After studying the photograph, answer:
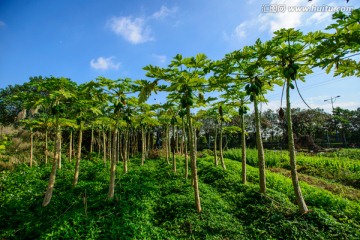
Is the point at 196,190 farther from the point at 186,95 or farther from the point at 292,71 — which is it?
the point at 292,71

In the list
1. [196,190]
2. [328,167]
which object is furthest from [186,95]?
[328,167]

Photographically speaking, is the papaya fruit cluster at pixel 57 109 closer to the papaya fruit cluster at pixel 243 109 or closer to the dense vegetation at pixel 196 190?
the dense vegetation at pixel 196 190

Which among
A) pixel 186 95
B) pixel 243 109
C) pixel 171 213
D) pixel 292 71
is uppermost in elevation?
pixel 292 71

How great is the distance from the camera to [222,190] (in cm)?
1050

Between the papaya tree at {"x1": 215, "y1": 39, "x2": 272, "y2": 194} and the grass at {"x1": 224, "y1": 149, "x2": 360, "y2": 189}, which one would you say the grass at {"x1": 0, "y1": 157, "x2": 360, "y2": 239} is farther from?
the grass at {"x1": 224, "y1": 149, "x2": 360, "y2": 189}

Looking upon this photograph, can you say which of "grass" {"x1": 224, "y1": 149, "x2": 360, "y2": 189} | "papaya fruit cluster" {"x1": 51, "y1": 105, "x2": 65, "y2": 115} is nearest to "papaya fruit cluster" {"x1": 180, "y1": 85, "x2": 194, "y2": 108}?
"papaya fruit cluster" {"x1": 51, "y1": 105, "x2": 65, "y2": 115}

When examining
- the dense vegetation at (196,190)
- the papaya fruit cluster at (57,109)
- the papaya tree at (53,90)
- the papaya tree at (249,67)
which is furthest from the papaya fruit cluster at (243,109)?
the papaya fruit cluster at (57,109)

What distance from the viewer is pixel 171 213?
26.9 ft

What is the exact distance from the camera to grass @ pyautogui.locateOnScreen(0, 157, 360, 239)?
21.4 ft

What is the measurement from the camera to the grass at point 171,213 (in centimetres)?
652

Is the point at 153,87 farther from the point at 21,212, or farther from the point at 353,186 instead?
the point at 353,186

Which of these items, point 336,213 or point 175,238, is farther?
point 336,213

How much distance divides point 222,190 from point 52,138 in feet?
77.3

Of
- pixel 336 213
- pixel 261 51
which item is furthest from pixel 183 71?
pixel 336 213
